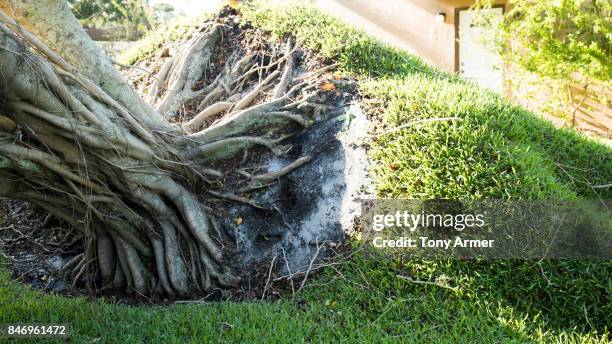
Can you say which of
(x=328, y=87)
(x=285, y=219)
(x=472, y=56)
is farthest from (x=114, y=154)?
(x=472, y=56)

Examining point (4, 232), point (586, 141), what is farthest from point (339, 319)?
point (586, 141)

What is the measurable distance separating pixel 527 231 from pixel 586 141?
3008 mm

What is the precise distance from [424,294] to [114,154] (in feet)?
7.87

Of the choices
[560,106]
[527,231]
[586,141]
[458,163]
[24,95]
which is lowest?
[560,106]

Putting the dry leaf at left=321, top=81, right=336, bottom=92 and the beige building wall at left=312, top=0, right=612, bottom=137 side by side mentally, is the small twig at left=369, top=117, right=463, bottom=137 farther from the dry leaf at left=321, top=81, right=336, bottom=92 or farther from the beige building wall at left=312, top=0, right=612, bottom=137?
the beige building wall at left=312, top=0, right=612, bottom=137

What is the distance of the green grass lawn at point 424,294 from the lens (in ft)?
11.3

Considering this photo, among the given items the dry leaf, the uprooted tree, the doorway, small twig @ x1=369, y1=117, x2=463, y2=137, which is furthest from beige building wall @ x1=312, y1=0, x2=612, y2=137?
the uprooted tree

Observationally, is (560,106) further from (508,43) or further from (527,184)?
(527,184)

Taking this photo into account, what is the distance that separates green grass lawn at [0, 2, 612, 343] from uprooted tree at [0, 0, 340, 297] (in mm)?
547

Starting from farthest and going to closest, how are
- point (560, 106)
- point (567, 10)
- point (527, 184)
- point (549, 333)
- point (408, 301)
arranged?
1. point (560, 106)
2. point (567, 10)
3. point (527, 184)
4. point (408, 301)
5. point (549, 333)

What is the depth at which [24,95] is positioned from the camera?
11.6ft

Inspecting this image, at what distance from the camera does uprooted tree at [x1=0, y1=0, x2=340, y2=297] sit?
144 inches

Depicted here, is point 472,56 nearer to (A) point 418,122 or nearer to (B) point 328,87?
(B) point 328,87

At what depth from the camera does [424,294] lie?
148 inches
